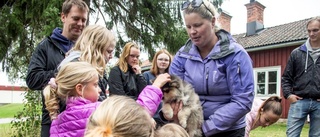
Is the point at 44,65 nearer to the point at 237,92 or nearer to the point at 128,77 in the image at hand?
the point at 128,77

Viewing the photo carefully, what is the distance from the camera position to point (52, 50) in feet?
9.53

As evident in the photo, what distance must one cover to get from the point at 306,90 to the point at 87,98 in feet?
11.9

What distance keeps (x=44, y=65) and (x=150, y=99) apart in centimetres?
117

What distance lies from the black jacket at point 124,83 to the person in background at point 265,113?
1520mm

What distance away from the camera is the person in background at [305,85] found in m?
4.60

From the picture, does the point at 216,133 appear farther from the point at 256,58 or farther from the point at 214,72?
the point at 256,58

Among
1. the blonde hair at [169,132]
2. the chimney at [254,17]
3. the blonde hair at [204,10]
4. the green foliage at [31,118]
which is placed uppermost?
the chimney at [254,17]

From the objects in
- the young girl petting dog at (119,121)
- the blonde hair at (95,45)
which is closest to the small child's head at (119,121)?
the young girl petting dog at (119,121)

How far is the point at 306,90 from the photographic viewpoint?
4.65 m

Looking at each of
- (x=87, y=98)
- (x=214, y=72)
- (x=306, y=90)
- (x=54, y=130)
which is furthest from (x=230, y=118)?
(x=306, y=90)

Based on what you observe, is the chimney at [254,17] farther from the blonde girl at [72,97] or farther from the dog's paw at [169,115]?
the blonde girl at [72,97]

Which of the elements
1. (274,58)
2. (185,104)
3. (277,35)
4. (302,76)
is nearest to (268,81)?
(274,58)

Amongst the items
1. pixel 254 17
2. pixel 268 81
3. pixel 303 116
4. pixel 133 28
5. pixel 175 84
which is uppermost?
pixel 254 17

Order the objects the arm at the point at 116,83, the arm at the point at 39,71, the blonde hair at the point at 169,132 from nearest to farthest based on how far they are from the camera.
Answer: the blonde hair at the point at 169,132
the arm at the point at 39,71
the arm at the point at 116,83
